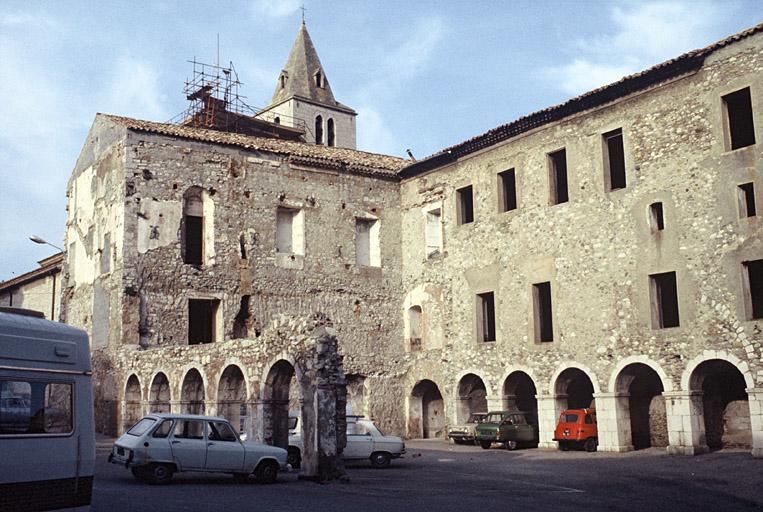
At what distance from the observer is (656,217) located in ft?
72.3

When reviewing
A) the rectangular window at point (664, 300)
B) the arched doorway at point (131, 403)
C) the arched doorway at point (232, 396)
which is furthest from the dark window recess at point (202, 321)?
the rectangular window at point (664, 300)

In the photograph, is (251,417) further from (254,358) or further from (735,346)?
(735,346)

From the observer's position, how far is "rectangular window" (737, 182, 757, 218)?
791 inches

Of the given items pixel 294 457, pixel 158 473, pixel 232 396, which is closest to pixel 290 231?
pixel 232 396

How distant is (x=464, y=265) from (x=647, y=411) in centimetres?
738

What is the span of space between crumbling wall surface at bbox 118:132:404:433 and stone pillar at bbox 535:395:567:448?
646cm

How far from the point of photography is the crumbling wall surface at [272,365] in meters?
15.9

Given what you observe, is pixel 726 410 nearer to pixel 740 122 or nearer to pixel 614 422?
pixel 614 422

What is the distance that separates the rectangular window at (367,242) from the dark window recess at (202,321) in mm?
5724


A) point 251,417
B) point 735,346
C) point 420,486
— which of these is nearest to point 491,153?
point 735,346

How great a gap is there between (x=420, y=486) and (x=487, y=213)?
13455mm

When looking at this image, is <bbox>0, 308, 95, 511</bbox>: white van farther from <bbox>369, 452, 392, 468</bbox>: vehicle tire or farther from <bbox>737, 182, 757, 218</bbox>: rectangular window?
<bbox>737, 182, 757, 218</bbox>: rectangular window

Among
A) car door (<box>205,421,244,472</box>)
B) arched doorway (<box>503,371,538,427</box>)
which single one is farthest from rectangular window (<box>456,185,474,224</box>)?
car door (<box>205,421,244,472</box>)

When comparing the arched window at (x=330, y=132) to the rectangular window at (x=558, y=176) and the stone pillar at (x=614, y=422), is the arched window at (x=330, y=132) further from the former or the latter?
the stone pillar at (x=614, y=422)
